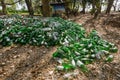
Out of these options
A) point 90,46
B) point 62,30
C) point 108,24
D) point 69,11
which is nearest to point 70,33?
Result: point 62,30

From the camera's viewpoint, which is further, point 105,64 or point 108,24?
point 108,24

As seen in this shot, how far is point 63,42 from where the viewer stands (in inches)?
236

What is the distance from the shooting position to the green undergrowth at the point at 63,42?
A: 481cm

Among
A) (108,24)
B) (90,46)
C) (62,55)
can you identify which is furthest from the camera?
(108,24)

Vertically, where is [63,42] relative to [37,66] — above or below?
above

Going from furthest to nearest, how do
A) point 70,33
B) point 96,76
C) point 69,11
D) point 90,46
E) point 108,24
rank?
point 69,11, point 108,24, point 70,33, point 90,46, point 96,76

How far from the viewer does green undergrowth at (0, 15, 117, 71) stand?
4813 mm

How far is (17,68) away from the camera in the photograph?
4.47m

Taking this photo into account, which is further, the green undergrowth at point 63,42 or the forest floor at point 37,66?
the green undergrowth at point 63,42

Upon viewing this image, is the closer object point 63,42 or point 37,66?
point 37,66

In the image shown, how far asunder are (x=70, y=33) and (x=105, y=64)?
2095 mm

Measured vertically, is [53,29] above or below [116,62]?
above

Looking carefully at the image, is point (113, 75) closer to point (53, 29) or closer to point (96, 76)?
point (96, 76)

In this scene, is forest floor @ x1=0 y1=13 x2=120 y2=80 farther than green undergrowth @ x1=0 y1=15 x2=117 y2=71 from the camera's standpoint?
No
